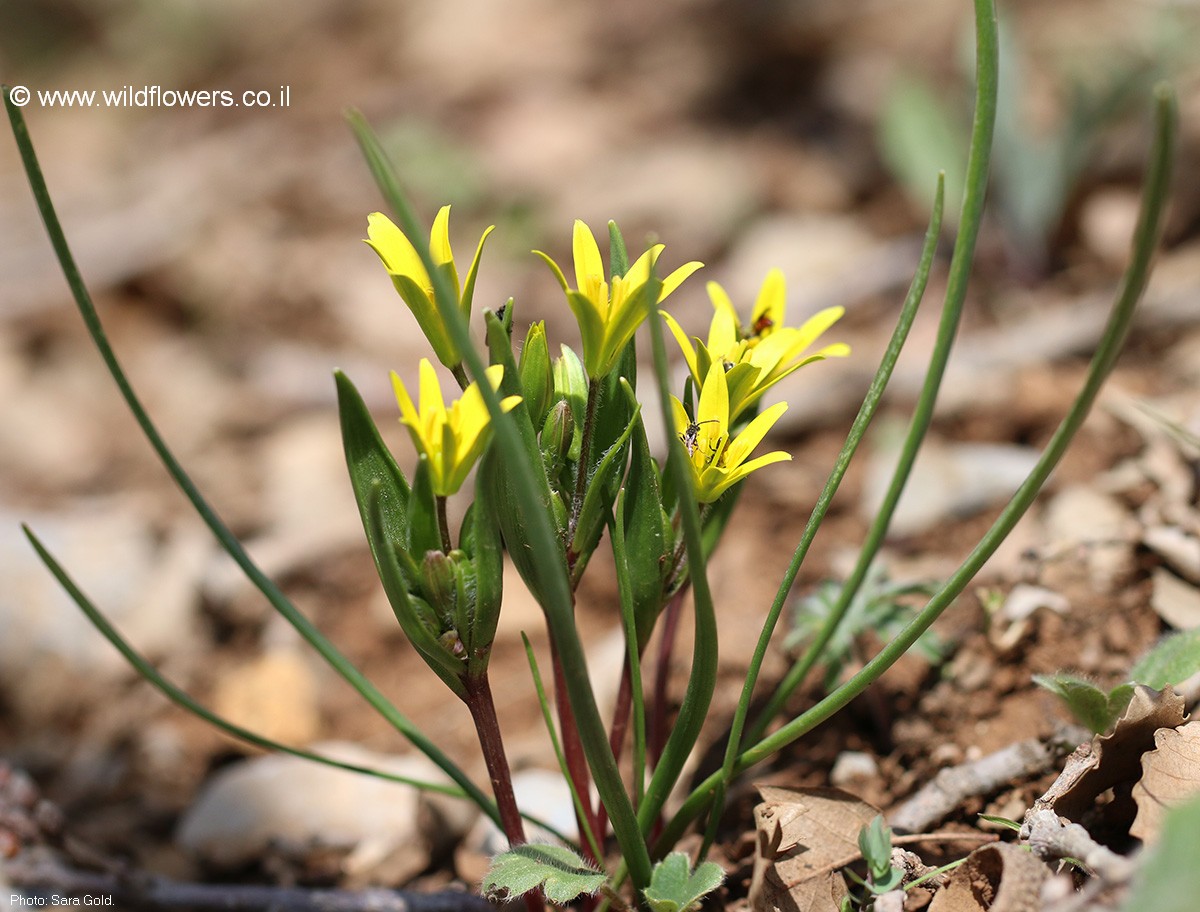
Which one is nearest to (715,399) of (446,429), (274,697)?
(446,429)

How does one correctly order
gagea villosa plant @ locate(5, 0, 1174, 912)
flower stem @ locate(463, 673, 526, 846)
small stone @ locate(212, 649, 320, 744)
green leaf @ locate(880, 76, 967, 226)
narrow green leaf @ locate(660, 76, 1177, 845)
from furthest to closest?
1. green leaf @ locate(880, 76, 967, 226)
2. small stone @ locate(212, 649, 320, 744)
3. flower stem @ locate(463, 673, 526, 846)
4. gagea villosa plant @ locate(5, 0, 1174, 912)
5. narrow green leaf @ locate(660, 76, 1177, 845)

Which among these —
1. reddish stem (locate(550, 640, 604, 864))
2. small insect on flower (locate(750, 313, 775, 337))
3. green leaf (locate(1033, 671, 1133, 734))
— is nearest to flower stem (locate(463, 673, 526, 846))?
reddish stem (locate(550, 640, 604, 864))

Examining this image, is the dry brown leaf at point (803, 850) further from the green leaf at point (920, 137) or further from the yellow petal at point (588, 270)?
the green leaf at point (920, 137)

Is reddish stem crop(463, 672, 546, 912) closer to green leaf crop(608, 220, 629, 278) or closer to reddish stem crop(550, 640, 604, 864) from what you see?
reddish stem crop(550, 640, 604, 864)

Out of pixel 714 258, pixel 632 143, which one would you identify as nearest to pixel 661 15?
pixel 632 143

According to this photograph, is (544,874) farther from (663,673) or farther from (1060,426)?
(1060,426)

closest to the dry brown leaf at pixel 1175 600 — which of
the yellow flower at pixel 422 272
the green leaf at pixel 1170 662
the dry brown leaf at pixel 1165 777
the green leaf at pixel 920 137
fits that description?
the green leaf at pixel 1170 662
